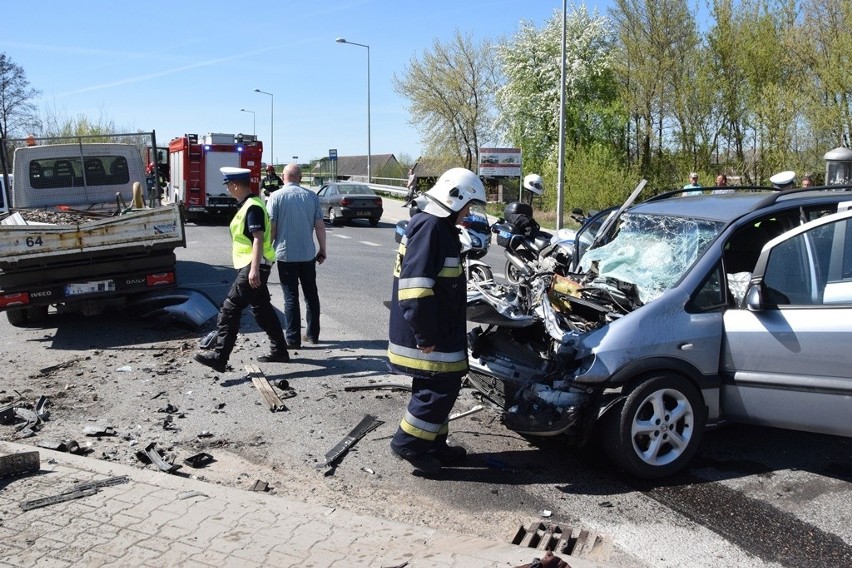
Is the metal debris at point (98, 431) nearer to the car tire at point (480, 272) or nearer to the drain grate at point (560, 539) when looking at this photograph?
the drain grate at point (560, 539)

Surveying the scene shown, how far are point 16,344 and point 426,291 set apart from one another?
6063 mm

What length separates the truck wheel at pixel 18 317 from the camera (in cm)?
938

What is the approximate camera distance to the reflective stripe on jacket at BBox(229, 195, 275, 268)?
697 centimetres

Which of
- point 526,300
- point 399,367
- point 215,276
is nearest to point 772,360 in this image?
point 526,300

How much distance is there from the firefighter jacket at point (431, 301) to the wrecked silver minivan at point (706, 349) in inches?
16.9

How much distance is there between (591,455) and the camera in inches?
202

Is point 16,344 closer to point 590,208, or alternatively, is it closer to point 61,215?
point 61,215

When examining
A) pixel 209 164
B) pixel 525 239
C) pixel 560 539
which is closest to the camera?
pixel 560 539

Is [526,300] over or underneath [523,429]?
over

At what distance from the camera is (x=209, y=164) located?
86.6 ft

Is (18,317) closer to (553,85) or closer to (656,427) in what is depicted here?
(656,427)

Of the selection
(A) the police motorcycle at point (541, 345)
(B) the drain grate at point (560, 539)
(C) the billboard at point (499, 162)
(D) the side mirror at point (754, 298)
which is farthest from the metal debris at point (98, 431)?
(C) the billboard at point (499, 162)

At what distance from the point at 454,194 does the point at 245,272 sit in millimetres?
2945

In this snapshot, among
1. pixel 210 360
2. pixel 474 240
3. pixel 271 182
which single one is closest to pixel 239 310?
pixel 210 360
